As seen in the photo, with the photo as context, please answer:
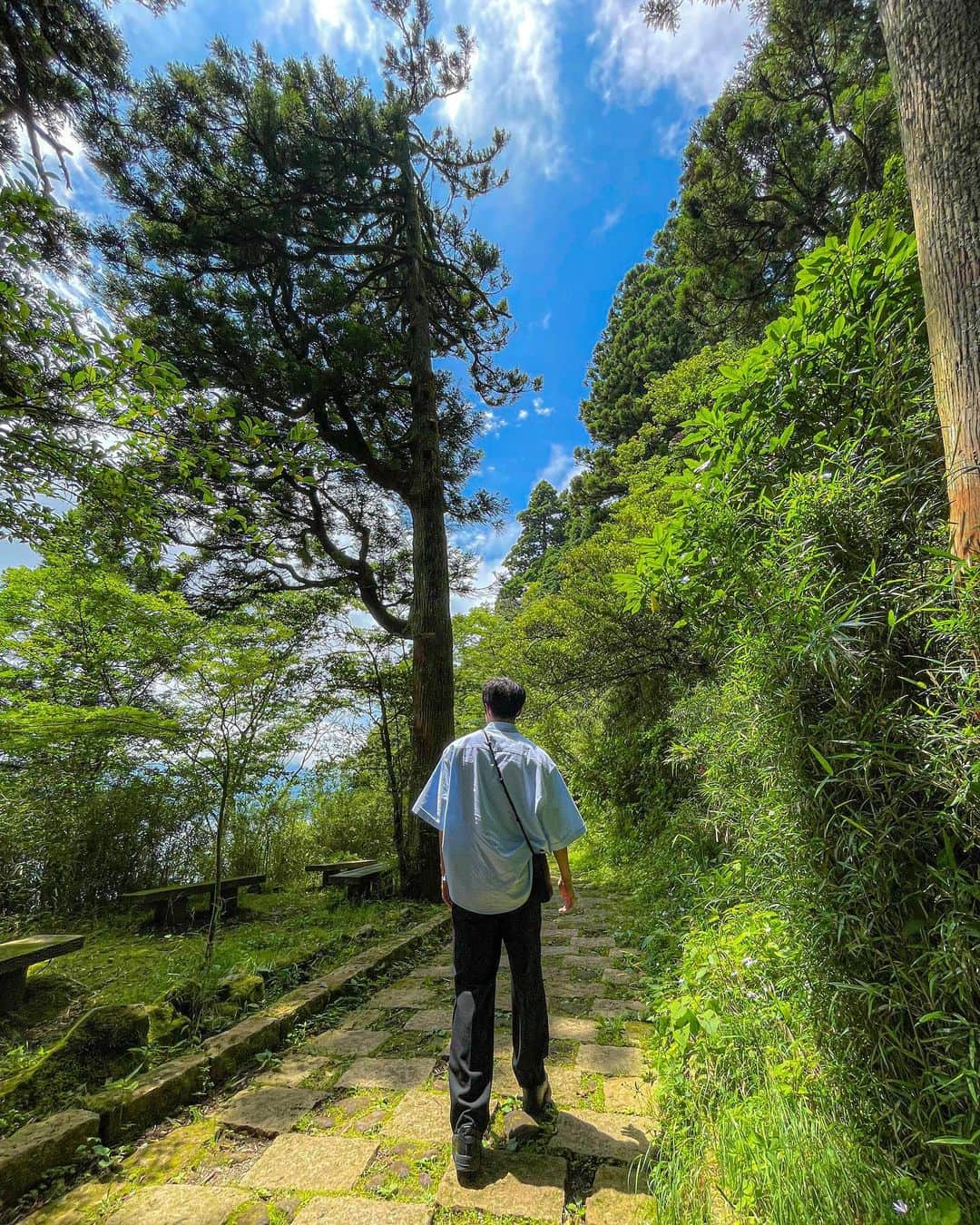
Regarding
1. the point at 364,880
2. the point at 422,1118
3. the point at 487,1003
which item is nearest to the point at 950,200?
the point at 487,1003

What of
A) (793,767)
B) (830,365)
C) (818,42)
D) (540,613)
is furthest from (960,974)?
(818,42)

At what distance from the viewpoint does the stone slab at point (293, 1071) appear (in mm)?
2268

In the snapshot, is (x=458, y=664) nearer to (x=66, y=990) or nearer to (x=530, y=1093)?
(x=66, y=990)

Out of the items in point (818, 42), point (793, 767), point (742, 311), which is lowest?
point (793, 767)

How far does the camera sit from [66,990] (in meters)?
3.46

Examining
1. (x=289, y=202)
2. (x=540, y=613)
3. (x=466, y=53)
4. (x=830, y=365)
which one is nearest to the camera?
(x=830, y=365)

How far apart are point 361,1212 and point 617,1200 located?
767mm

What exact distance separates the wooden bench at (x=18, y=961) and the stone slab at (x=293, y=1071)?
1.88 meters

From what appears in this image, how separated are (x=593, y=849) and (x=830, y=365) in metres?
7.19

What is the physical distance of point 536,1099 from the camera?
1.92 m

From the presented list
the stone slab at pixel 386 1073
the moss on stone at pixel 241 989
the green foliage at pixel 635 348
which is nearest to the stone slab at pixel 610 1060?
the stone slab at pixel 386 1073

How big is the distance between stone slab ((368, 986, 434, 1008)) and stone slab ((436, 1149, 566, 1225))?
1.48 m

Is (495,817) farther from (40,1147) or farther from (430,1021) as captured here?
(40,1147)

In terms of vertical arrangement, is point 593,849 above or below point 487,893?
below
